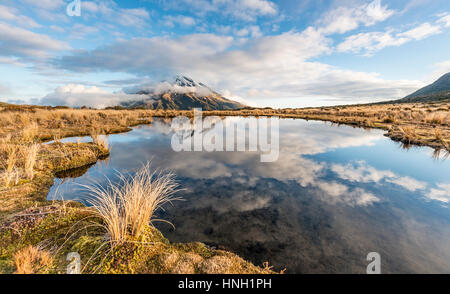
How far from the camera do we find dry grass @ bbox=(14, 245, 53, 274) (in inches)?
96.9

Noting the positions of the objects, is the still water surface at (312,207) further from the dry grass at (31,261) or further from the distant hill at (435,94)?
the distant hill at (435,94)

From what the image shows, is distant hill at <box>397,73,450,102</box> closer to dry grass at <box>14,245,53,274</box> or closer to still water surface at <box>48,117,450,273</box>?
still water surface at <box>48,117,450,273</box>

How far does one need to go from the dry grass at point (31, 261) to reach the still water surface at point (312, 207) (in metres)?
2.20

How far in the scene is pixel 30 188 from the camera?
239 inches

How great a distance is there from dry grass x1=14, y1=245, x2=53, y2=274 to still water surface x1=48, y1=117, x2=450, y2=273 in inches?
86.4

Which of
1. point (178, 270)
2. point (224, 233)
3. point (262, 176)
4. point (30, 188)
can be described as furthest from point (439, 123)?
point (30, 188)

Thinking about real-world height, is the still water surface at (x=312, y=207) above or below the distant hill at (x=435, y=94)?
below

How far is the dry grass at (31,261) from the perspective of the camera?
246cm

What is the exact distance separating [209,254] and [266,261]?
1.18 metres

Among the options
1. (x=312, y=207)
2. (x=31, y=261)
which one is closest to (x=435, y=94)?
(x=312, y=207)

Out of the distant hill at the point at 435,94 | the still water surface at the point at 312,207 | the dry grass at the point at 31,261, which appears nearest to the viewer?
the dry grass at the point at 31,261

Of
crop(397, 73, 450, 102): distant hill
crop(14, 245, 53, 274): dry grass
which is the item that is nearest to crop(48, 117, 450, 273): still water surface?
crop(14, 245, 53, 274): dry grass

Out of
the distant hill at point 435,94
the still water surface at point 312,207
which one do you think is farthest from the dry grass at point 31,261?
the distant hill at point 435,94
